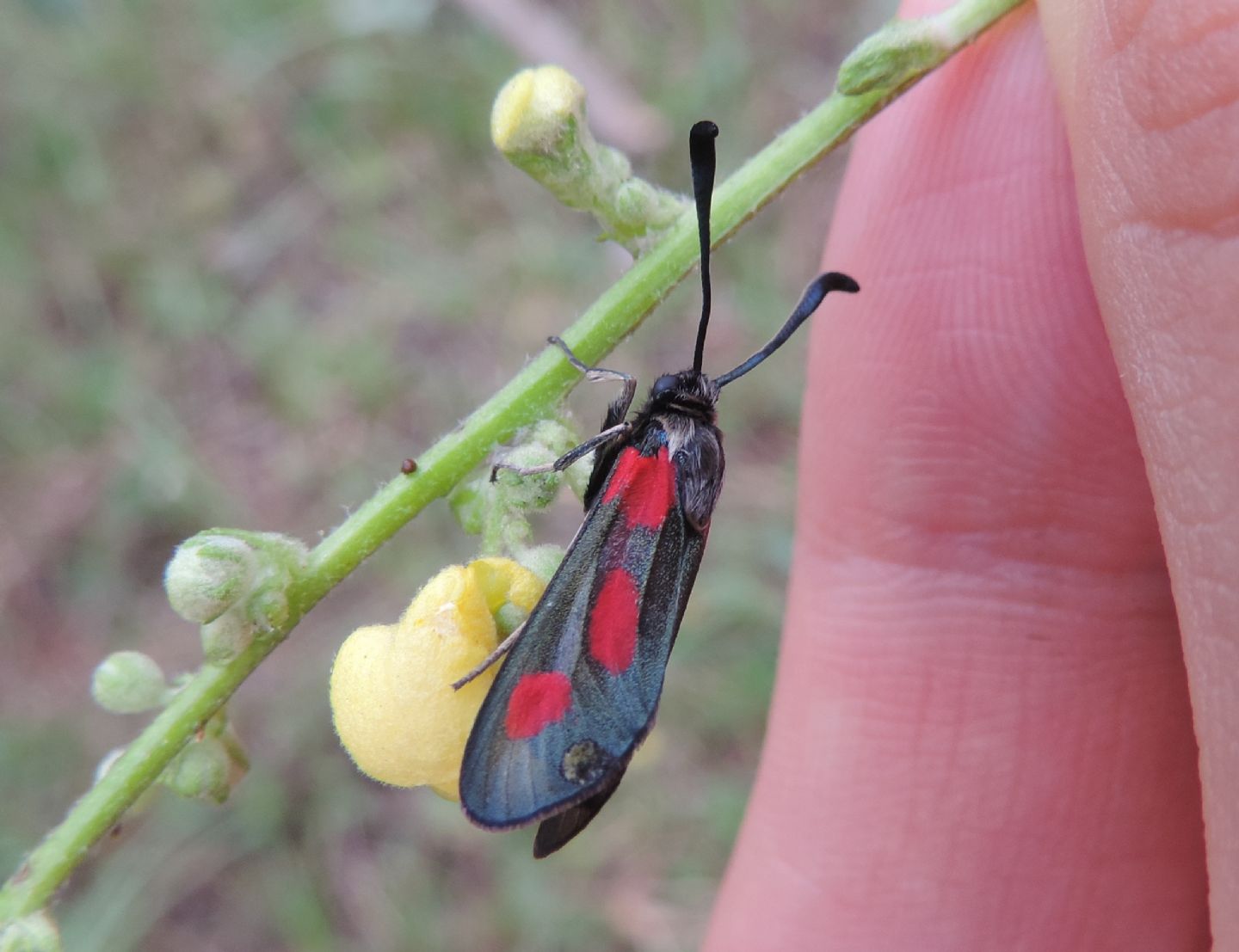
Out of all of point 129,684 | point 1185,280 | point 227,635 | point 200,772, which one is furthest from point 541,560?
point 1185,280

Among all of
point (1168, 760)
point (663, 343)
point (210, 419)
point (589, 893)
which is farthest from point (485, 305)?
point (1168, 760)

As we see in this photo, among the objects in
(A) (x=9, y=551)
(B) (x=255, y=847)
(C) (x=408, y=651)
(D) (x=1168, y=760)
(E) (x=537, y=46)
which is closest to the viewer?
(C) (x=408, y=651)

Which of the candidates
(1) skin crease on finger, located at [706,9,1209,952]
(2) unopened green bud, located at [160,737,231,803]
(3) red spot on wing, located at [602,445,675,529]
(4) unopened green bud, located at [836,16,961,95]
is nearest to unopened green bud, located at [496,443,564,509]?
(3) red spot on wing, located at [602,445,675,529]

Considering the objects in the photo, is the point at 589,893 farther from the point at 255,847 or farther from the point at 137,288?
the point at 137,288

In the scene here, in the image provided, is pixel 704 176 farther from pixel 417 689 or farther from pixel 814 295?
pixel 417 689

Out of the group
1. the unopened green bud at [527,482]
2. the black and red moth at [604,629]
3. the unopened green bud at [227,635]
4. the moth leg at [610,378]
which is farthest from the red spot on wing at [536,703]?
the moth leg at [610,378]

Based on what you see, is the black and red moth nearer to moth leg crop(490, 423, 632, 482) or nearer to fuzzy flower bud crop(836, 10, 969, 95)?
moth leg crop(490, 423, 632, 482)
